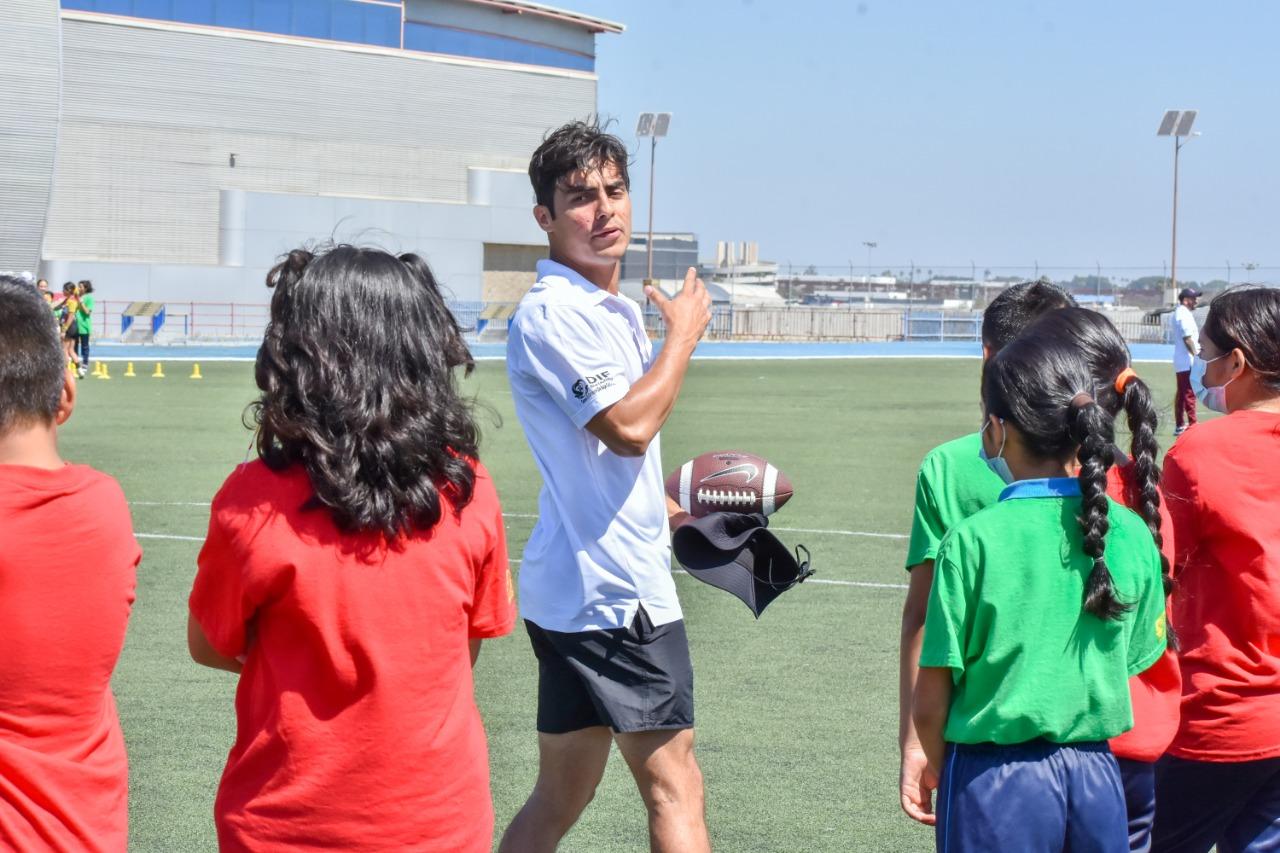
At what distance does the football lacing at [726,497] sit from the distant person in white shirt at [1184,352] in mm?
14913

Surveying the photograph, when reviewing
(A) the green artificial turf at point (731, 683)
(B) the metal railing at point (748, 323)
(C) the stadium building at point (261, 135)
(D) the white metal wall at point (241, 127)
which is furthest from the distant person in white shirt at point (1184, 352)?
(D) the white metal wall at point (241, 127)

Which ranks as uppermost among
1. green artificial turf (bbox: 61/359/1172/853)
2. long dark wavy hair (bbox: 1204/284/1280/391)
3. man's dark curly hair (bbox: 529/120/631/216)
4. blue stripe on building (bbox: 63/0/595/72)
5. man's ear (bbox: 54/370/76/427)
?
blue stripe on building (bbox: 63/0/595/72)

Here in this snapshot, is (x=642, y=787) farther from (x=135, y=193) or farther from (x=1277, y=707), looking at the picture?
(x=135, y=193)

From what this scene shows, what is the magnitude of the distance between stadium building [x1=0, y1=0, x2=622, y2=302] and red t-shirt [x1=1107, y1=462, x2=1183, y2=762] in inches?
1752

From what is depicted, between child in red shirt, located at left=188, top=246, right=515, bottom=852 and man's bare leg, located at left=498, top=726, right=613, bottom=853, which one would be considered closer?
child in red shirt, located at left=188, top=246, right=515, bottom=852

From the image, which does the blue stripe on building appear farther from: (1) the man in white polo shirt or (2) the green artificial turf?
(1) the man in white polo shirt

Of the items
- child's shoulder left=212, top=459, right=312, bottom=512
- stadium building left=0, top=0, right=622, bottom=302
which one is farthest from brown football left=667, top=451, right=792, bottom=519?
stadium building left=0, top=0, right=622, bottom=302

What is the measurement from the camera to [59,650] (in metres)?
2.69

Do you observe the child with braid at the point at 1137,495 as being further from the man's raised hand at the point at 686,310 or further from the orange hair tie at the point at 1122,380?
the man's raised hand at the point at 686,310

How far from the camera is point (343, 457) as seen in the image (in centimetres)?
268

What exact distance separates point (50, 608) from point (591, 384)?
1472 millimetres

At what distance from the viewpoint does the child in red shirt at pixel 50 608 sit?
2636mm

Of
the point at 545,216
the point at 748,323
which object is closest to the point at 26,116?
the point at 748,323

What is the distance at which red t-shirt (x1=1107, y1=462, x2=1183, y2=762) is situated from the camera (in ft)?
10.6
